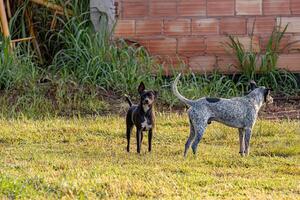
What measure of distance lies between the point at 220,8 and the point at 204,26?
1.14ft

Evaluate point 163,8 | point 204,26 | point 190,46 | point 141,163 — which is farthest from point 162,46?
point 141,163

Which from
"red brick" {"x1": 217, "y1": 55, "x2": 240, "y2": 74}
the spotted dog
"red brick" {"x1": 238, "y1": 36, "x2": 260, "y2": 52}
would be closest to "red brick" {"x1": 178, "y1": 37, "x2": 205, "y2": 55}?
"red brick" {"x1": 217, "y1": 55, "x2": 240, "y2": 74}

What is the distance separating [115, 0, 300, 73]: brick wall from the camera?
40.5ft

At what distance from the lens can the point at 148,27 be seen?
40.8ft

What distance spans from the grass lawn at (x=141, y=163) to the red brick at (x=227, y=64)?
82.0 inches

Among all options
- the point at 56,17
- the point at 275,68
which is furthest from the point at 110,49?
the point at 275,68

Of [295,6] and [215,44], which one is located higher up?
[295,6]

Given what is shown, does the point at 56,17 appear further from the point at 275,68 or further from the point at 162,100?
the point at 275,68

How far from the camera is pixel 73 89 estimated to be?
450 inches

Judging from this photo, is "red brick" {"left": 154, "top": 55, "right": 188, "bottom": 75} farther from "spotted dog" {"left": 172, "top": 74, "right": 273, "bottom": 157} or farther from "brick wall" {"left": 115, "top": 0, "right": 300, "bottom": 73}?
"spotted dog" {"left": 172, "top": 74, "right": 273, "bottom": 157}

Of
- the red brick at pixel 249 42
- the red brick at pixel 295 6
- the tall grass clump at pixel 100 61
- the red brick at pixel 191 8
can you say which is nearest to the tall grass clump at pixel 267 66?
the red brick at pixel 249 42

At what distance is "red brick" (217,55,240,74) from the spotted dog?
3.85 meters

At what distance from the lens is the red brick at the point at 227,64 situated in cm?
1241

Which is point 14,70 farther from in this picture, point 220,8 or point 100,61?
point 220,8
